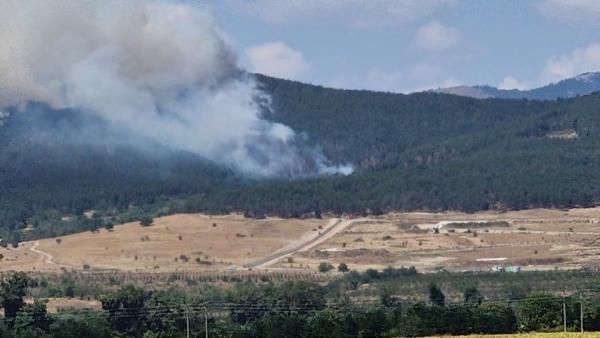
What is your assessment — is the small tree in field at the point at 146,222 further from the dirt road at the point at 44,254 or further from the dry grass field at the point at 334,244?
the dirt road at the point at 44,254

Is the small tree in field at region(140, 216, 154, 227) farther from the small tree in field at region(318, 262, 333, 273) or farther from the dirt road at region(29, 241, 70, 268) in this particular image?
the small tree in field at region(318, 262, 333, 273)

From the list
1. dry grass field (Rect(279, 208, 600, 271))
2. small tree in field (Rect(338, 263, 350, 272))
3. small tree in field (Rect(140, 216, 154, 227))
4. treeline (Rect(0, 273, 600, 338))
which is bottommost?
treeline (Rect(0, 273, 600, 338))

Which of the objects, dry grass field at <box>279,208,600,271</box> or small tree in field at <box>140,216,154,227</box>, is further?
small tree in field at <box>140,216,154,227</box>

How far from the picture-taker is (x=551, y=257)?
147 metres

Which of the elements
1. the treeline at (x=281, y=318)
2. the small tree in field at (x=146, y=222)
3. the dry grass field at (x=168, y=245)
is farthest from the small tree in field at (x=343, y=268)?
the small tree in field at (x=146, y=222)

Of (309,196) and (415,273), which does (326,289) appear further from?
(309,196)

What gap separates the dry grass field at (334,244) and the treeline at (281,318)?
40.6 metres

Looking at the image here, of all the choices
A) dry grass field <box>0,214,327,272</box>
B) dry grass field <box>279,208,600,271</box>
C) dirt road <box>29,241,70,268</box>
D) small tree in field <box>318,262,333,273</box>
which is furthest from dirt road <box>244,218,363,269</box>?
dirt road <box>29,241,70,268</box>

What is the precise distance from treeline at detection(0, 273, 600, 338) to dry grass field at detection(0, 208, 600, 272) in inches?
1599

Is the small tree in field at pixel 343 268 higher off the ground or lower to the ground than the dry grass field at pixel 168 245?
lower

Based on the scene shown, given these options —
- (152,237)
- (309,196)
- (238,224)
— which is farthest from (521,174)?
(152,237)

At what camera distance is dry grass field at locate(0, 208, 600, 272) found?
150125 millimetres

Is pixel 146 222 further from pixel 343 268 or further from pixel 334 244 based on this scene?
pixel 343 268

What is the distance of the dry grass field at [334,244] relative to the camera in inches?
5910
